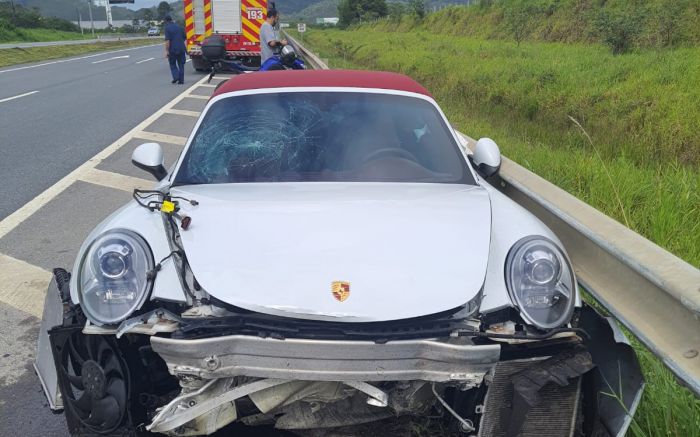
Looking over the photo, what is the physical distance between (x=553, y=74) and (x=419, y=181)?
8939mm

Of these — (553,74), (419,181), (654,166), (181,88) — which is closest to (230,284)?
(419,181)

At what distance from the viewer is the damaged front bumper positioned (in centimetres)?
233

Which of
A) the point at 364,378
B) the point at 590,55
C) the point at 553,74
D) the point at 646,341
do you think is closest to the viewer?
the point at 364,378

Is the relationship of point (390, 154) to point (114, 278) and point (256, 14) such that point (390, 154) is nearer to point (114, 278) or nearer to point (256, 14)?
point (114, 278)

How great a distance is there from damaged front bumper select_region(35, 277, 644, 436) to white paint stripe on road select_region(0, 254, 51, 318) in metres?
1.73

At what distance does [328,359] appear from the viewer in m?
2.31

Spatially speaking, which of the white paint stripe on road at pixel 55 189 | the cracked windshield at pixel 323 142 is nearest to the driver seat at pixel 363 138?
the cracked windshield at pixel 323 142

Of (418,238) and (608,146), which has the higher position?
(418,238)

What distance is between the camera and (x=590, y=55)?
13.8 metres

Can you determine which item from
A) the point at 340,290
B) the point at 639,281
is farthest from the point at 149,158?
the point at 639,281

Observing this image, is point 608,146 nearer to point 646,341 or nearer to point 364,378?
point 646,341

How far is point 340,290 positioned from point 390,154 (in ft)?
4.76

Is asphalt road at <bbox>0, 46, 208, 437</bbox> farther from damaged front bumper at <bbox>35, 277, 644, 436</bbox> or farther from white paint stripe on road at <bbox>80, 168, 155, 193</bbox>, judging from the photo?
damaged front bumper at <bbox>35, 277, 644, 436</bbox>

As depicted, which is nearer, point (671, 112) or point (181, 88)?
point (671, 112)
